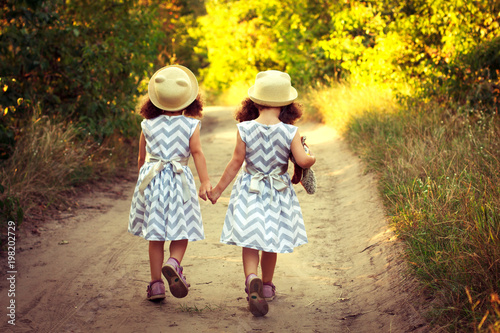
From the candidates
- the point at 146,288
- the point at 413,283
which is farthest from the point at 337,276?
the point at 146,288

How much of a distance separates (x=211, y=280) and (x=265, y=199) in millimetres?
1031

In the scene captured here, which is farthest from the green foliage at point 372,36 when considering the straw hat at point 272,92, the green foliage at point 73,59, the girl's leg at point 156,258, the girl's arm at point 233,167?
the girl's leg at point 156,258

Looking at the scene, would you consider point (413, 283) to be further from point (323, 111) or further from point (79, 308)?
point (323, 111)

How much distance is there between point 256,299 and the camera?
3451mm

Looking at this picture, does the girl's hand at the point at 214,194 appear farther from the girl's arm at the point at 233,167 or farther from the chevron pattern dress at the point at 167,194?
the chevron pattern dress at the point at 167,194

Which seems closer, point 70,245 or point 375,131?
point 70,245

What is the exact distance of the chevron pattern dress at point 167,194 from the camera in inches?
147

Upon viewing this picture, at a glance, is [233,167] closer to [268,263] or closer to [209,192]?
[209,192]

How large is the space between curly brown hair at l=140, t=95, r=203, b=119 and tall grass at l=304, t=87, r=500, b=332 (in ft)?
6.18

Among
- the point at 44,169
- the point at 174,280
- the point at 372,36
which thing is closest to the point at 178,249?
the point at 174,280

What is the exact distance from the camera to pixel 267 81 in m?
3.68

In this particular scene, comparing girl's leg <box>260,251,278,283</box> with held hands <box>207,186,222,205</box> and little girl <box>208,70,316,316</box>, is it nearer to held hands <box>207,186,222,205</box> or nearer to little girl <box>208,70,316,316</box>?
little girl <box>208,70,316,316</box>

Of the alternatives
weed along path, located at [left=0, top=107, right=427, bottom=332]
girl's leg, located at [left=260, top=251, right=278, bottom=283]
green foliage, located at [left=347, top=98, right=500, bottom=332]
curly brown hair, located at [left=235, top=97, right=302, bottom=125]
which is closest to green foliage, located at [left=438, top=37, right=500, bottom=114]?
green foliage, located at [left=347, top=98, right=500, bottom=332]

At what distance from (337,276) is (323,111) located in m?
8.03
